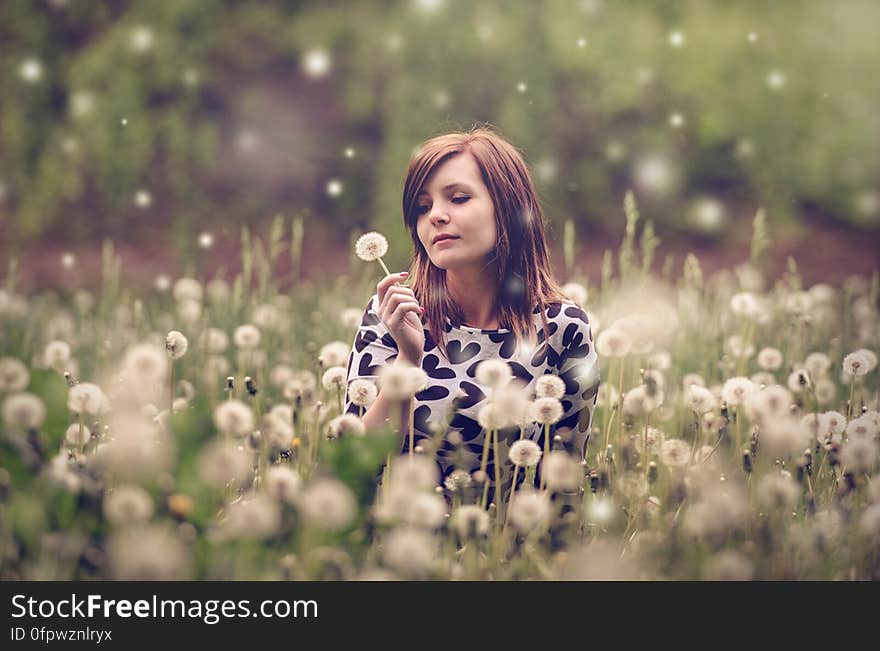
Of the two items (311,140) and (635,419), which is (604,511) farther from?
(311,140)

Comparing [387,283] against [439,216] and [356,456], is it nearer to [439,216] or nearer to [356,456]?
[439,216]

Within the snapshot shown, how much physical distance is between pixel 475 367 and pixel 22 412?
986 mm

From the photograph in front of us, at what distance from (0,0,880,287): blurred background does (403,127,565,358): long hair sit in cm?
371

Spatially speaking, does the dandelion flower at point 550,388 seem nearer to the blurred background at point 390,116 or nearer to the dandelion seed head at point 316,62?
the blurred background at point 390,116

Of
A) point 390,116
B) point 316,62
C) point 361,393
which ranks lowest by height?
point 361,393

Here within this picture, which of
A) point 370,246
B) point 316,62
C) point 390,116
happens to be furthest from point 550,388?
point 316,62

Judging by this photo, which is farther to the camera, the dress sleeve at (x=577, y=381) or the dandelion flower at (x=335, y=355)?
the dandelion flower at (x=335, y=355)

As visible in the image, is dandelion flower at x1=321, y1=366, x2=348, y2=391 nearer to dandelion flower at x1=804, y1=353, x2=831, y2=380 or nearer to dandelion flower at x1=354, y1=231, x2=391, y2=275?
dandelion flower at x1=354, y1=231, x2=391, y2=275

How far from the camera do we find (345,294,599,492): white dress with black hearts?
193 centimetres

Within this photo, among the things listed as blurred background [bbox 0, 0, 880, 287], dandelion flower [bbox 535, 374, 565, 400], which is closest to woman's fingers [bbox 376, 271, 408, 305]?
dandelion flower [bbox 535, 374, 565, 400]

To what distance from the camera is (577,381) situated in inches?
76.9

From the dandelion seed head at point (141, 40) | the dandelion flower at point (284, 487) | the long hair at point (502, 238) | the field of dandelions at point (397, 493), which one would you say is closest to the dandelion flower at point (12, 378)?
the field of dandelions at point (397, 493)

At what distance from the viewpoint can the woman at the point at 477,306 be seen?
1882 millimetres
